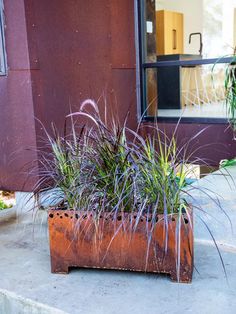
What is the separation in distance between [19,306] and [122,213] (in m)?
0.59

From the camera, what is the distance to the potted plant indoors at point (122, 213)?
1630 mm

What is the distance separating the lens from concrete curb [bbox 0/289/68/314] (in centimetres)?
157

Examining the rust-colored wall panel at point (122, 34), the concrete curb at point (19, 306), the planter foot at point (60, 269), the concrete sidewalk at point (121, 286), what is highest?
the rust-colored wall panel at point (122, 34)

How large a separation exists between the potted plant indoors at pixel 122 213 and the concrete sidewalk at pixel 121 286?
65 mm

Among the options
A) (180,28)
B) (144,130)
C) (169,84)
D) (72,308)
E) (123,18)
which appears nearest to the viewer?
(72,308)

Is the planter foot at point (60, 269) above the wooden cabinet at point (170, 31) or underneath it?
underneath

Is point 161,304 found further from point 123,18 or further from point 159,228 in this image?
point 123,18

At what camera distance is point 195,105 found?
20.1ft

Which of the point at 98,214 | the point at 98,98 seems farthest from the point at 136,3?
the point at 98,214

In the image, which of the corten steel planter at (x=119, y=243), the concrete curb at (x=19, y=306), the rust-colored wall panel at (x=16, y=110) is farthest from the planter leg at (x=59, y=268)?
the rust-colored wall panel at (x=16, y=110)

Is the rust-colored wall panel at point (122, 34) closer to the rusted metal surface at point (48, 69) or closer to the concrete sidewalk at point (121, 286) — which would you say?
the rusted metal surface at point (48, 69)

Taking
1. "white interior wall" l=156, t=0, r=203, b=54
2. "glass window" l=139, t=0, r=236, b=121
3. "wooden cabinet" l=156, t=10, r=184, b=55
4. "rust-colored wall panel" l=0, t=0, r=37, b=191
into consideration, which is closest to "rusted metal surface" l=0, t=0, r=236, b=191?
"rust-colored wall panel" l=0, t=0, r=37, b=191

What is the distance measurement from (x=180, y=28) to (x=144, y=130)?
5.21m

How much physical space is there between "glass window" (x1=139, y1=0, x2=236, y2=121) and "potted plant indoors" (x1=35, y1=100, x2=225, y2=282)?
6.02ft
